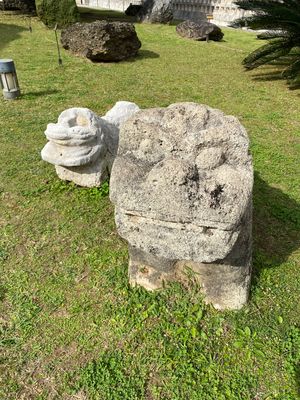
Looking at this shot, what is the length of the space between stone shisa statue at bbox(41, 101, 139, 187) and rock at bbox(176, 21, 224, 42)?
9265 millimetres

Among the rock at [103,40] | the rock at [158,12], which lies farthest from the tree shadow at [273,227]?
the rock at [158,12]

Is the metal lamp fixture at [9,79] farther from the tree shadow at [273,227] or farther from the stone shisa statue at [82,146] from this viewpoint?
the tree shadow at [273,227]

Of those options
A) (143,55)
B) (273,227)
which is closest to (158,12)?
(143,55)

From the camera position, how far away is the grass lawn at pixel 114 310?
2275mm

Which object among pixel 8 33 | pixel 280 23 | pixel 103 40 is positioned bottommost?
pixel 8 33

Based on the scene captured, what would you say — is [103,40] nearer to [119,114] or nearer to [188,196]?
[119,114]

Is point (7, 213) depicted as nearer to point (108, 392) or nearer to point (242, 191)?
point (108, 392)

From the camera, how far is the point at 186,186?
6.36 ft

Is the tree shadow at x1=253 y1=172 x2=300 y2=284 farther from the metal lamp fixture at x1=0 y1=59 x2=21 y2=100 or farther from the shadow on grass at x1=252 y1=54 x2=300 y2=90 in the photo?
the metal lamp fixture at x1=0 y1=59 x2=21 y2=100

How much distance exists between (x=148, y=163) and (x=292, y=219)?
2105mm

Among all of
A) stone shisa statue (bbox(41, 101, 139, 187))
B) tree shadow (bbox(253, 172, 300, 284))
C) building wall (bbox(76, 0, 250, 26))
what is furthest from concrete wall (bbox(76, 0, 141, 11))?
tree shadow (bbox(253, 172, 300, 284))

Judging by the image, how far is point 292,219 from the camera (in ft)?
12.0

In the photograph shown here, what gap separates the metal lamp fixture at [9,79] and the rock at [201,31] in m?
7.46

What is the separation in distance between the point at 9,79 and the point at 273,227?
517cm
